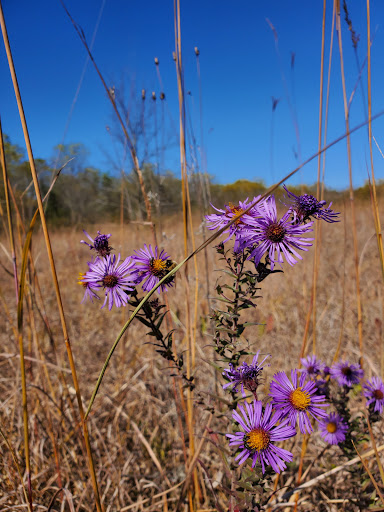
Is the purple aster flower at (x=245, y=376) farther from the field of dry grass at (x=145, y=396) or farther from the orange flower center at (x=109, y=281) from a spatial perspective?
the orange flower center at (x=109, y=281)

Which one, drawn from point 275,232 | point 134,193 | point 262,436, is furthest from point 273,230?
point 134,193

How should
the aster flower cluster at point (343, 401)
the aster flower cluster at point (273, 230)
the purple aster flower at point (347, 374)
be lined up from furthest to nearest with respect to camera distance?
the purple aster flower at point (347, 374) < the aster flower cluster at point (343, 401) < the aster flower cluster at point (273, 230)

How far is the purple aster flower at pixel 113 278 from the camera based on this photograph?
0.55 metres

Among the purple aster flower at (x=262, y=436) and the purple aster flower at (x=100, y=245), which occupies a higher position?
the purple aster flower at (x=100, y=245)

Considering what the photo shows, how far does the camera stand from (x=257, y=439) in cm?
50

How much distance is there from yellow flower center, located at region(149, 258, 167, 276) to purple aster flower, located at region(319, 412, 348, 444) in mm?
587

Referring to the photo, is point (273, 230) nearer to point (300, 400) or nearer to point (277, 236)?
point (277, 236)

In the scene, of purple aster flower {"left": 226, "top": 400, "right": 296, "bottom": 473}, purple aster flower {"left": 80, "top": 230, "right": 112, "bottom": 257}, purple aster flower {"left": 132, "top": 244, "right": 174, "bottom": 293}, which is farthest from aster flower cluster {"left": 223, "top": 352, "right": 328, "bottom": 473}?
purple aster flower {"left": 80, "top": 230, "right": 112, "bottom": 257}

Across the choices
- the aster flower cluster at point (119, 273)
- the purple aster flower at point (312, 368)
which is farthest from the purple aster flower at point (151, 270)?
the purple aster flower at point (312, 368)

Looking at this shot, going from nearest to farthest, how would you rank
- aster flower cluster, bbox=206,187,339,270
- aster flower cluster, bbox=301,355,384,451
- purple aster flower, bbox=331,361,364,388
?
aster flower cluster, bbox=206,187,339,270 < aster flower cluster, bbox=301,355,384,451 < purple aster flower, bbox=331,361,364,388

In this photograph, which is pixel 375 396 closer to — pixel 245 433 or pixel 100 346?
pixel 245 433

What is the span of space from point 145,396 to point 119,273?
103 centimetres

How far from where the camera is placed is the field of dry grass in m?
0.91

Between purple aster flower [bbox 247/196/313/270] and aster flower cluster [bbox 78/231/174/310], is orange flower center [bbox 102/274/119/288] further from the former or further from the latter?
purple aster flower [bbox 247/196/313/270]
